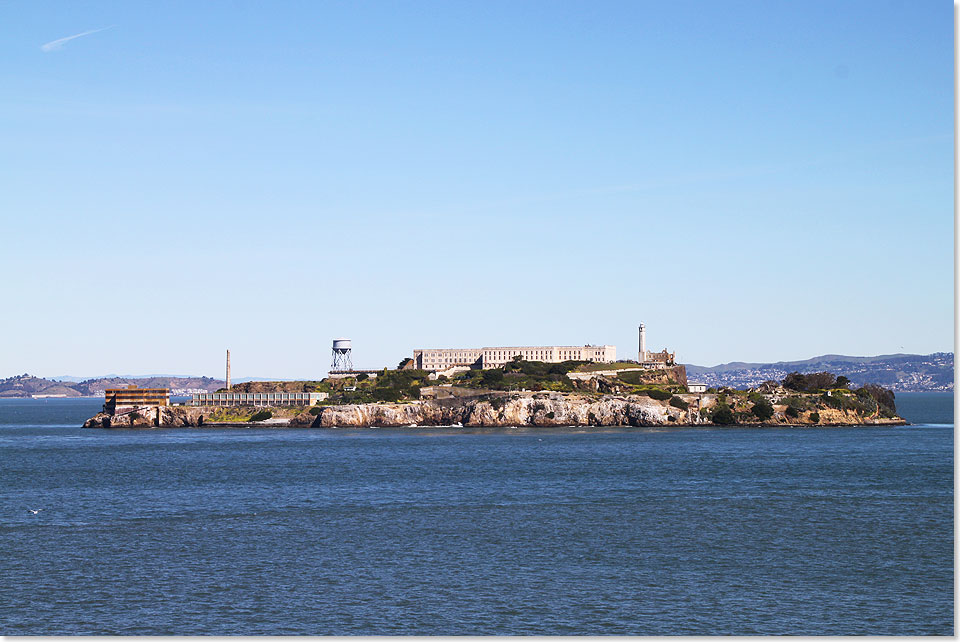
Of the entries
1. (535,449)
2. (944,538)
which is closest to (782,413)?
(535,449)

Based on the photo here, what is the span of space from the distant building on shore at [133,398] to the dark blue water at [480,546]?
76.7 m

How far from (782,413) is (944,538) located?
10413 centimetres

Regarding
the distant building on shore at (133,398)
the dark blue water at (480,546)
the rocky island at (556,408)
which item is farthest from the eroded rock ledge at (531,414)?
the dark blue water at (480,546)

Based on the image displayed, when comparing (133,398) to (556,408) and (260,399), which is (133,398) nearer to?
(260,399)

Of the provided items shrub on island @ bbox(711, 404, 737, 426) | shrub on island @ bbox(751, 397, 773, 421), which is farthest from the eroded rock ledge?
shrub on island @ bbox(711, 404, 737, 426)

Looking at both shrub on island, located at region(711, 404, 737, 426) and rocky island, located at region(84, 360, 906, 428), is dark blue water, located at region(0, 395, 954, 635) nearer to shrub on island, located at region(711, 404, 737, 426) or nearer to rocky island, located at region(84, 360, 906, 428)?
shrub on island, located at region(711, 404, 737, 426)

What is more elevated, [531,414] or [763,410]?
[763,410]

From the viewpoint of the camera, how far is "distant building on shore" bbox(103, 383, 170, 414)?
16700 cm

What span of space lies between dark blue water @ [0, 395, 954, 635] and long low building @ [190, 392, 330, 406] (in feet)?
260

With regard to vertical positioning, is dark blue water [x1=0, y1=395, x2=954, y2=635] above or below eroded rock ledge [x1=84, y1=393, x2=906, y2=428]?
below

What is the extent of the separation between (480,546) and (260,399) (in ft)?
429

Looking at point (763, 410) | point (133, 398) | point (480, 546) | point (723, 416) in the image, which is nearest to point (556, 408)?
point (723, 416)

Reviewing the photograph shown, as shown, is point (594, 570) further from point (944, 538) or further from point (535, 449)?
point (535, 449)

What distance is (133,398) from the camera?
6688 inches
